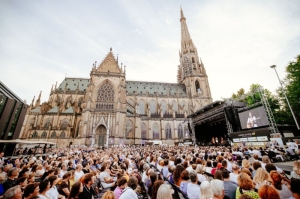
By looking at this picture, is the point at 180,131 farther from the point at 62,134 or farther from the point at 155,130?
the point at 62,134

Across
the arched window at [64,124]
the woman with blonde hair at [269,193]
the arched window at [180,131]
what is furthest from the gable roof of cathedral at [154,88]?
the woman with blonde hair at [269,193]

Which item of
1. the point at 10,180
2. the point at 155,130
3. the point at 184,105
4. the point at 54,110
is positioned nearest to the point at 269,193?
the point at 10,180

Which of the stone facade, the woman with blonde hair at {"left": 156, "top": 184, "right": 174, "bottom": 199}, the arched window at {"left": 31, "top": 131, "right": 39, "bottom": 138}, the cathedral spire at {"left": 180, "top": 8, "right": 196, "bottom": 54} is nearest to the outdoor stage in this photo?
the stone facade

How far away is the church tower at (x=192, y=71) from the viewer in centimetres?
4353

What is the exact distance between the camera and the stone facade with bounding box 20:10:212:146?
29281mm

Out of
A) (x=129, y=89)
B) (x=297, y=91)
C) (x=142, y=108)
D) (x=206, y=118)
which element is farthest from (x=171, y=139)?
(x=297, y=91)

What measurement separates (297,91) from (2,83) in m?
36.2

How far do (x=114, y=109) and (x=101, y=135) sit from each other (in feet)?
20.4

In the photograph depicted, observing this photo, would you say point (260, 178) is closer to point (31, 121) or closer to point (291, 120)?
point (291, 120)

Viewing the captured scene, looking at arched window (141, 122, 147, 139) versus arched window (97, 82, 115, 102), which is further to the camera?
arched window (141, 122, 147, 139)

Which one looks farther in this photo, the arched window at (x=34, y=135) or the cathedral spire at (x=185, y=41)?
the cathedral spire at (x=185, y=41)

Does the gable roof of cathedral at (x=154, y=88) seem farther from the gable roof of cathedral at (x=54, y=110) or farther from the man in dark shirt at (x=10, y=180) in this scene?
the man in dark shirt at (x=10, y=180)

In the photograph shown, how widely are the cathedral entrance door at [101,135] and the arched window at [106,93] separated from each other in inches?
255

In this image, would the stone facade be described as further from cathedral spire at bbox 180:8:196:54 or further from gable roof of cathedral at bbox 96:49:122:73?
cathedral spire at bbox 180:8:196:54
